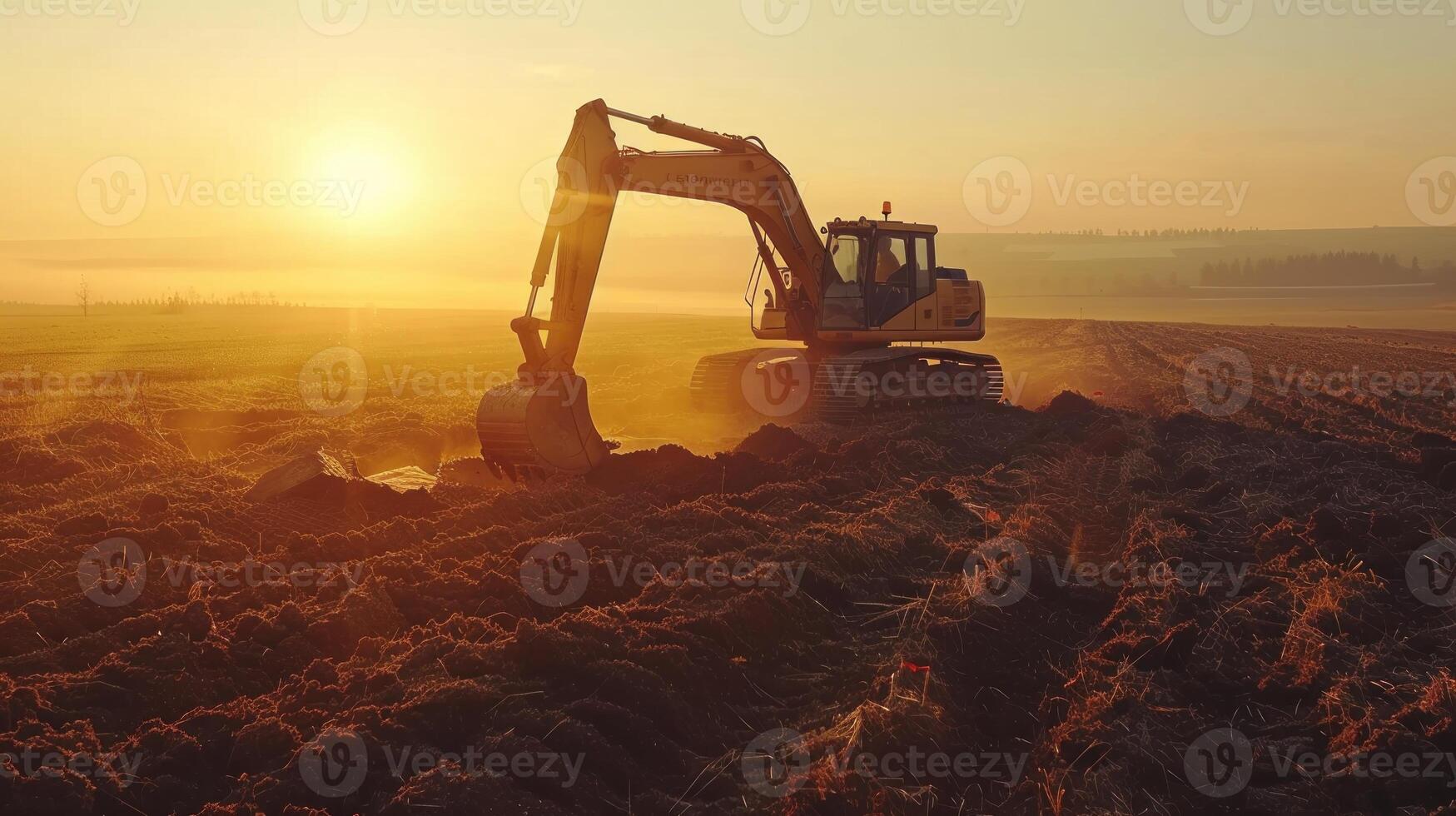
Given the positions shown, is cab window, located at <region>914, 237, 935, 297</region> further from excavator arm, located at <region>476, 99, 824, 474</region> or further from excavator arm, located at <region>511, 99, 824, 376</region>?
excavator arm, located at <region>476, 99, 824, 474</region>

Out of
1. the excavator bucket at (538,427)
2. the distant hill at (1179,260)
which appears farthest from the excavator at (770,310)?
the distant hill at (1179,260)

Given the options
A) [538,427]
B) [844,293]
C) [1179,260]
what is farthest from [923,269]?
[1179,260]

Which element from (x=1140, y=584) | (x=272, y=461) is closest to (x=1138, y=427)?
(x=1140, y=584)

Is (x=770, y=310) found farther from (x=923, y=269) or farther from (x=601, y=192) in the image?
(x=601, y=192)

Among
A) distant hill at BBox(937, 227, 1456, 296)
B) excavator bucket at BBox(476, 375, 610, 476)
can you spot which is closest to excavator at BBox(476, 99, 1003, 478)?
excavator bucket at BBox(476, 375, 610, 476)

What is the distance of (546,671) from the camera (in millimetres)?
6578

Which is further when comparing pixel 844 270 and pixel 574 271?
pixel 844 270

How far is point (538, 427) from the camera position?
473 inches

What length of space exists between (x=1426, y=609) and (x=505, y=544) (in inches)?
266

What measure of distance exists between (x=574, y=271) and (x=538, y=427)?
1.86m

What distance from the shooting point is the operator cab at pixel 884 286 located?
18.3m

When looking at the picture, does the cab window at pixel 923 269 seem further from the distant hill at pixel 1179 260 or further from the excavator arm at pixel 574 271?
the distant hill at pixel 1179 260

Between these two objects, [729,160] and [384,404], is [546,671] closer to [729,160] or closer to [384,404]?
[729,160]

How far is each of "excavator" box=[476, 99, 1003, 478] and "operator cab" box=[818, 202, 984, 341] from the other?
0.07ft
